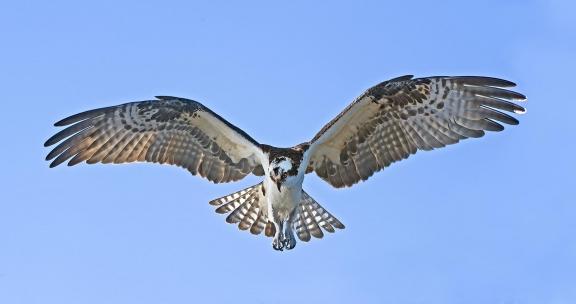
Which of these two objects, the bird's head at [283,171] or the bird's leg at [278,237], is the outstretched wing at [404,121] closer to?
the bird's head at [283,171]

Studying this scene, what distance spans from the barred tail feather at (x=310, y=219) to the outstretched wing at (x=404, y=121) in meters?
0.58

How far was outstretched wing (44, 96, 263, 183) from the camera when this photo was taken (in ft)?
51.2

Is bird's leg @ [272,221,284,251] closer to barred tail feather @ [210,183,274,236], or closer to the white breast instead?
the white breast

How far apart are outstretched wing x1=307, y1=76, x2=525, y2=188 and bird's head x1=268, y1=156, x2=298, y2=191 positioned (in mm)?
631

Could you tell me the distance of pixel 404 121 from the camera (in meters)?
15.6

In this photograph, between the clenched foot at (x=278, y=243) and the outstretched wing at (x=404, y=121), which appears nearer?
the outstretched wing at (x=404, y=121)

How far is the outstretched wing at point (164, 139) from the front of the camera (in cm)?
1560

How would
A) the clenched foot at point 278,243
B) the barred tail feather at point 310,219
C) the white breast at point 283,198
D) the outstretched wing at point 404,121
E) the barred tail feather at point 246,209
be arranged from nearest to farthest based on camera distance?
the outstretched wing at point 404,121, the white breast at point 283,198, the clenched foot at point 278,243, the barred tail feather at point 310,219, the barred tail feather at point 246,209

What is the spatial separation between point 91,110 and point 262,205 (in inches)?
109

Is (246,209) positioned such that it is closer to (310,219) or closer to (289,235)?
(310,219)

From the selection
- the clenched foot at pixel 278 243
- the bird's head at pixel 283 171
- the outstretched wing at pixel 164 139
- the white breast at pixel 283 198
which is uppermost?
the outstretched wing at pixel 164 139

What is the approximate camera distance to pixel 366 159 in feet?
52.2

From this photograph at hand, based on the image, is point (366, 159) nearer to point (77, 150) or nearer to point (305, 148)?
point (305, 148)

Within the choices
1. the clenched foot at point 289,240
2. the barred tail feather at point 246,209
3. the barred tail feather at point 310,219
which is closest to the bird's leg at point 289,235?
the clenched foot at point 289,240
